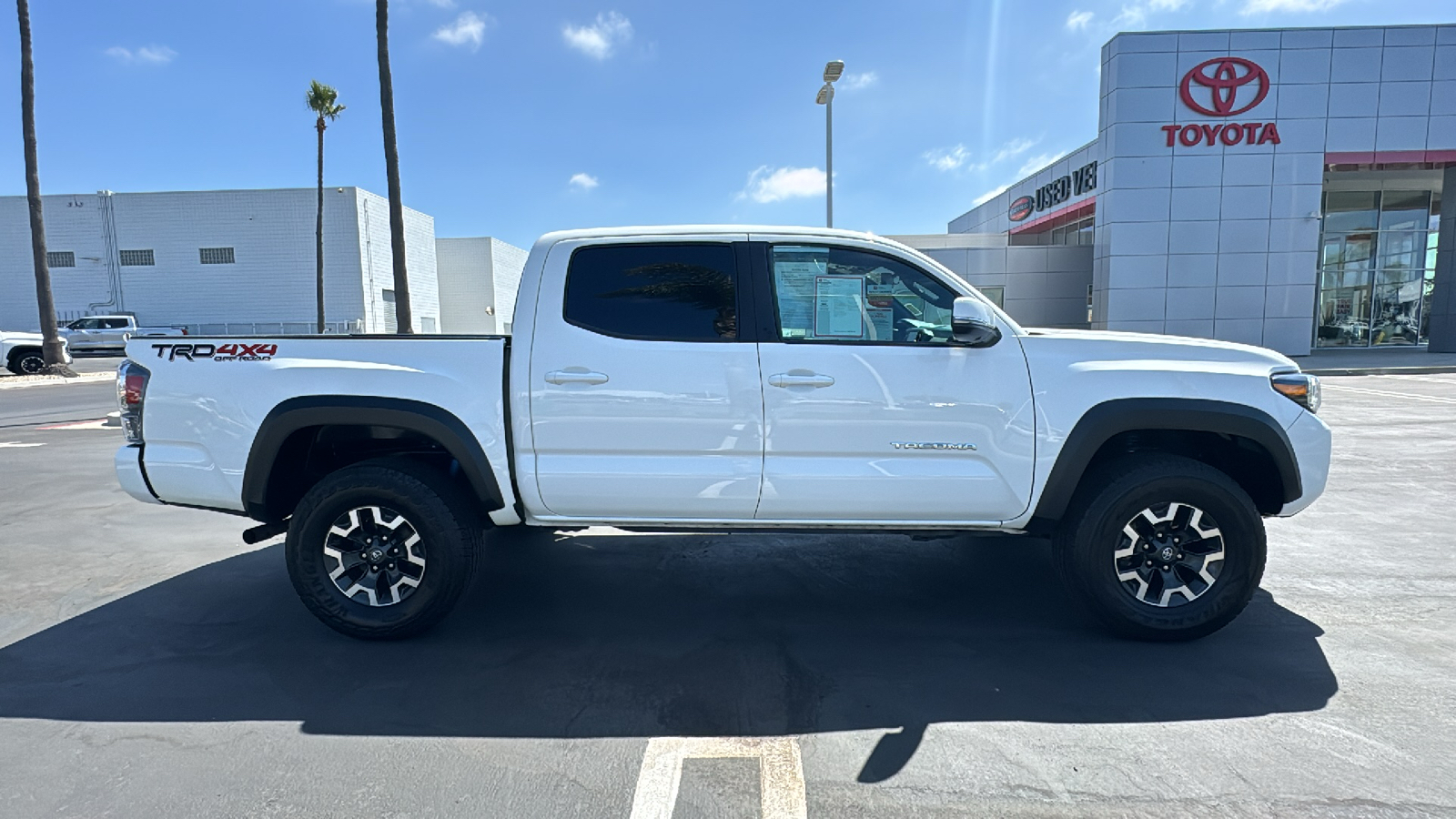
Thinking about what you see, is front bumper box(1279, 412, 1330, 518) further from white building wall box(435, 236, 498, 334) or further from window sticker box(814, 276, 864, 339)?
white building wall box(435, 236, 498, 334)

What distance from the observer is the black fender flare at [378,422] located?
11.1ft

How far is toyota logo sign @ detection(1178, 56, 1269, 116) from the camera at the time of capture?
1888 cm

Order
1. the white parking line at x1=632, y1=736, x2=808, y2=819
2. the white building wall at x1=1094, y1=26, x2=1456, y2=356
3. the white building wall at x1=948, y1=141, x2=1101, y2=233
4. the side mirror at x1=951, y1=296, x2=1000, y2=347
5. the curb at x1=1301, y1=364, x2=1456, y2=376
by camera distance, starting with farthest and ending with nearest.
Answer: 1. the white building wall at x1=948, y1=141, x2=1101, y2=233
2. the white building wall at x1=1094, y1=26, x2=1456, y2=356
3. the curb at x1=1301, y1=364, x2=1456, y2=376
4. the side mirror at x1=951, y1=296, x2=1000, y2=347
5. the white parking line at x1=632, y1=736, x2=808, y2=819

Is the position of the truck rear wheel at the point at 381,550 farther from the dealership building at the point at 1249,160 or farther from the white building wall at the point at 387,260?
the white building wall at the point at 387,260

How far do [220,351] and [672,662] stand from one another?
8.69 feet

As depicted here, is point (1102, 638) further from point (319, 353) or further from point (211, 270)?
point (211, 270)

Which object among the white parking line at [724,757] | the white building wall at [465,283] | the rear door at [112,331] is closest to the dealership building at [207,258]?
the rear door at [112,331]

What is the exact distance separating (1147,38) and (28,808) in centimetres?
2379

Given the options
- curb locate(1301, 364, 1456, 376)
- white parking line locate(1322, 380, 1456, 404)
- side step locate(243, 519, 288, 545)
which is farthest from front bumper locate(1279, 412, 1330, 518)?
curb locate(1301, 364, 1456, 376)

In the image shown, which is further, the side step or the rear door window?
the side step

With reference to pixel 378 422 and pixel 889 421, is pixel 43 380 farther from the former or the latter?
pixel 889 421

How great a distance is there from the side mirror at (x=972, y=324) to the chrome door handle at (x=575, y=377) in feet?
5.30

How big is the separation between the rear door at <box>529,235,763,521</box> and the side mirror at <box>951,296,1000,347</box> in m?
0.91

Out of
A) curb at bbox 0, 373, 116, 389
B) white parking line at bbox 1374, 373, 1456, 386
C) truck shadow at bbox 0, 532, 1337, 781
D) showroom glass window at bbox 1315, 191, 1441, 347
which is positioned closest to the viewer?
truck shadow at bbox 0, 532, 1337, 781
